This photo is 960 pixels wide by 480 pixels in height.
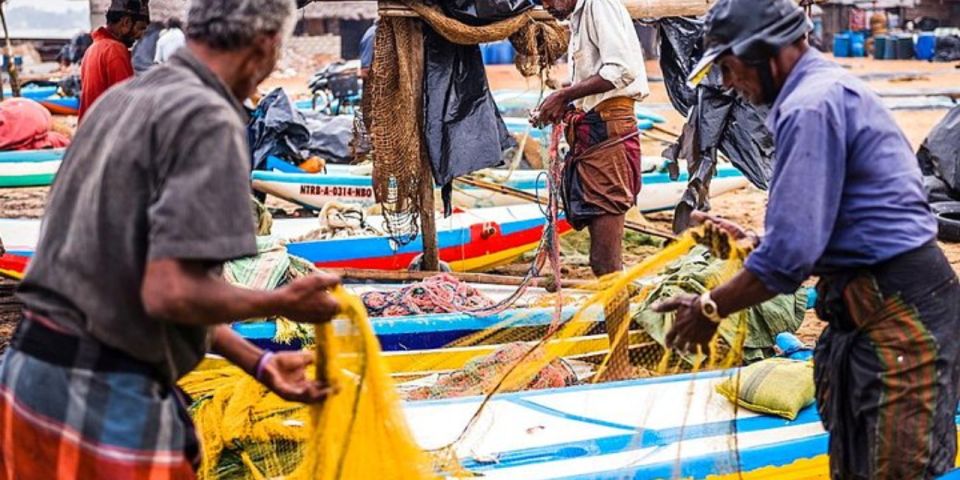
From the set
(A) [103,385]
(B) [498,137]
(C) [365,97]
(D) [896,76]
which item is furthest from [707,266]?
(D) [896,76]

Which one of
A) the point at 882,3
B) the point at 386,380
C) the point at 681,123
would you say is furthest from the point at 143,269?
the point at 882,3

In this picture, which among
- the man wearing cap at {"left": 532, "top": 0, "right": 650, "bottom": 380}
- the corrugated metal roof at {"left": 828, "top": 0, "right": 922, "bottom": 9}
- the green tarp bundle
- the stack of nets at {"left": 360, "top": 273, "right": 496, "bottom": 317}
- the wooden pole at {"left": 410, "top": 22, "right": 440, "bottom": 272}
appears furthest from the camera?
the corrugated metal roof at {"left": 828, "top": 0, "right": 922, "bottom": 9}

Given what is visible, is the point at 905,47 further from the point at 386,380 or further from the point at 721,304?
the point at 386,380

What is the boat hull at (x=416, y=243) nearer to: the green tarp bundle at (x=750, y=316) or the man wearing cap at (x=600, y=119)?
the man wearing cap at (x=600, y=119)

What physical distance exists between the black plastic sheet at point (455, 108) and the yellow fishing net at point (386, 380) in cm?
141

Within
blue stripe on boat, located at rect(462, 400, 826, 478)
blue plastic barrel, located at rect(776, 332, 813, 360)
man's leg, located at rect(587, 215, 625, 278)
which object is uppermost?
man's leg, located at rect(587, 215, 625, 278)

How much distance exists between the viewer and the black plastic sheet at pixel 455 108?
24.9ft

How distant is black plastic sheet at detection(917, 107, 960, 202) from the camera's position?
11.9 m

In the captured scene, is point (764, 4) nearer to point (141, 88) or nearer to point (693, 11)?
point (141, 88)

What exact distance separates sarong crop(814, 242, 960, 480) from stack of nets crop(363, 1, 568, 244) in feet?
14.2

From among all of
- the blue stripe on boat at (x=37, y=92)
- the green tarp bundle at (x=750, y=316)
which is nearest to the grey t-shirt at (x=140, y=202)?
the green tarp bundle at (x=750, y=316)

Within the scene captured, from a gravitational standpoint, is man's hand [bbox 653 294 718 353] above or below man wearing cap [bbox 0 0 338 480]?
below

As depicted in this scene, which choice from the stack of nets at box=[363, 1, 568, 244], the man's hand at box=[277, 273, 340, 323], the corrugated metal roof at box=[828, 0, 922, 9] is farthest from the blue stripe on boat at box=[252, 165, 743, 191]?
the corrugated metal roof at box=[828, 0, 922, 9]

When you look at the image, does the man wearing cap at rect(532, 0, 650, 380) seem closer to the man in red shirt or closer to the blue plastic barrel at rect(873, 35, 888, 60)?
the man in red shirt
